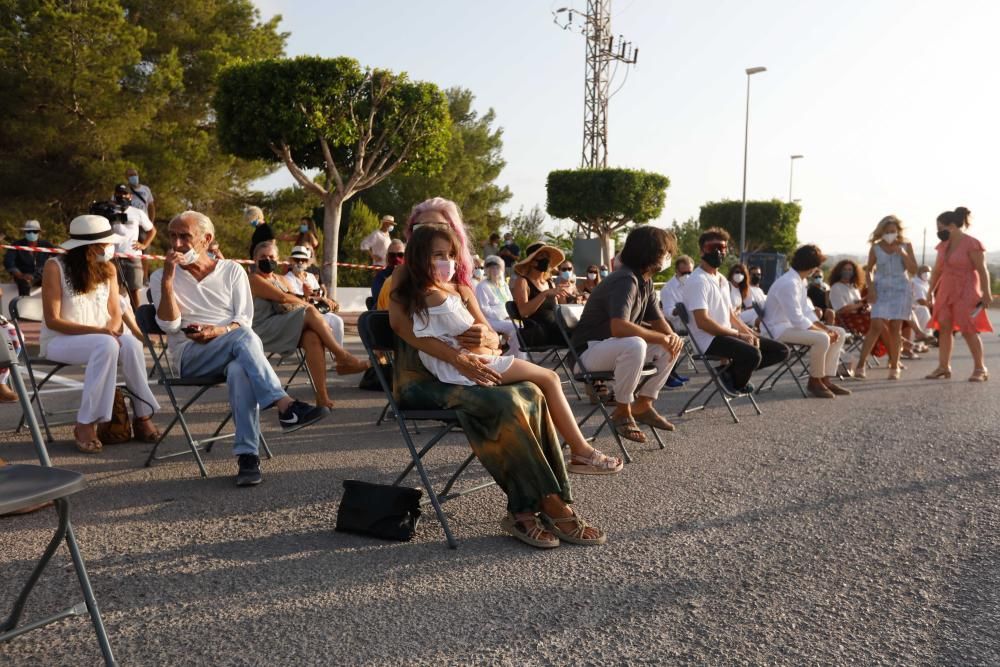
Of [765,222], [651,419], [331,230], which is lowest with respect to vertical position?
[651,419]

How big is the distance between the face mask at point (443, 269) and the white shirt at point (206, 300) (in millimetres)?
1662

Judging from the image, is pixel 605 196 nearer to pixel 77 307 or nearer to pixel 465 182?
pixel 465 182

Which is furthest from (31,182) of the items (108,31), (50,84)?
(108,31)

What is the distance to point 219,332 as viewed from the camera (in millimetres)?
5008

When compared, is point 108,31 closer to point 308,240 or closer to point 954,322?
point 308,240

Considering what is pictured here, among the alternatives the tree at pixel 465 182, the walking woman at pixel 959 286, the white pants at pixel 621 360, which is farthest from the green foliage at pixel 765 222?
the white pants at pixel 621 360

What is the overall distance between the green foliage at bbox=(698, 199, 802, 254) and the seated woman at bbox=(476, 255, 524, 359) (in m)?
43.5

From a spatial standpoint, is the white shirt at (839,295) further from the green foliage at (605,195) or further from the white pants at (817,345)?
the green foliage at (605,195)

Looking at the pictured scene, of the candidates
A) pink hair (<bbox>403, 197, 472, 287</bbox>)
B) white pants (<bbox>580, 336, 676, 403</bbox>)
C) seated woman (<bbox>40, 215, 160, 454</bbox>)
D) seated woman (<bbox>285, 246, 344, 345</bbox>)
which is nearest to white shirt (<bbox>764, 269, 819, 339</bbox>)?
white pants (<bbox>580, 336, 676, 403</bbox>)

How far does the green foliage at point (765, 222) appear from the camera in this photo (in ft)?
162

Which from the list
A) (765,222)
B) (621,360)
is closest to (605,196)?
(765,222)

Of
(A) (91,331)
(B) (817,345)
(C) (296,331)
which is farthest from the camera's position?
(B) (817,345)

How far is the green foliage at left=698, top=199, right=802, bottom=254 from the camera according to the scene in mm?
49469

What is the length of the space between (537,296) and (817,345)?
9.54ft
